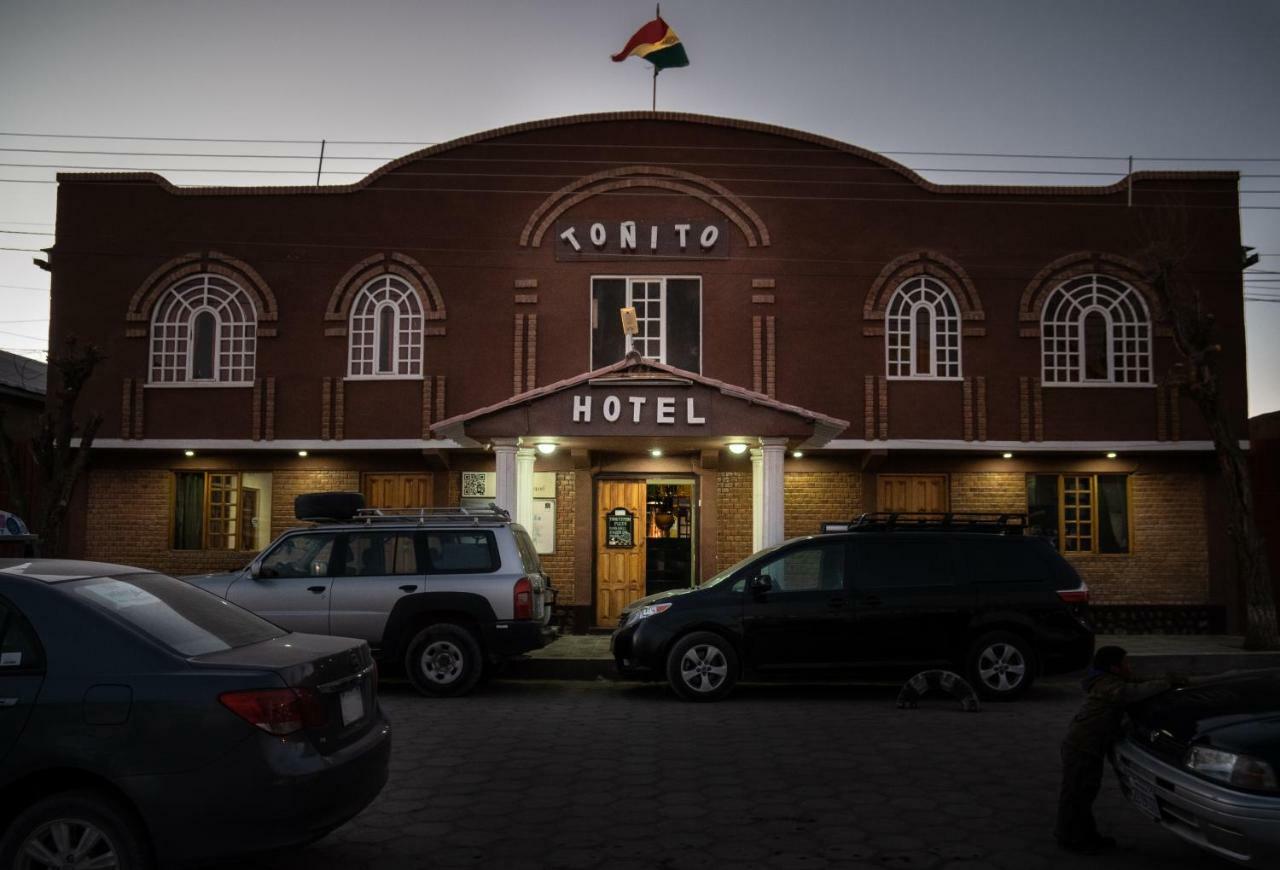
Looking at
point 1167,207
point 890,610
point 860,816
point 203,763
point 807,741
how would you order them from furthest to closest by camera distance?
point 1167,207
point 890,610
point 807,741
point 860,816
point 203,763

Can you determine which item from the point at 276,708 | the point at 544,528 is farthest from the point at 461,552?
the point at 276,708

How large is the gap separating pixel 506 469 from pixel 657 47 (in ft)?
29.0


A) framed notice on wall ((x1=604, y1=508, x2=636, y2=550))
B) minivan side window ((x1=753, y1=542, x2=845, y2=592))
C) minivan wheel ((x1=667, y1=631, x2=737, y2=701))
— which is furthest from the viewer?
framed notice on wall ((x1=604, y1=508, x2=636, y2=550))

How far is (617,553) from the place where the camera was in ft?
58.9

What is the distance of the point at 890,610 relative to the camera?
11719mm

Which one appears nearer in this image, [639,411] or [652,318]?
[639,411]

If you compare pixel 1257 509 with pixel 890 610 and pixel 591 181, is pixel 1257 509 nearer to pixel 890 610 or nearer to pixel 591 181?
pixel 890 610

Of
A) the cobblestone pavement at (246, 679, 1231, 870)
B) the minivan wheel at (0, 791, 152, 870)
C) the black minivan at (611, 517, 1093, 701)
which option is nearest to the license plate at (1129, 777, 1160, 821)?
the cobblestone pavement at (246, 679, 1231, 870)

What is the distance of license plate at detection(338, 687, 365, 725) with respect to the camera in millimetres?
5527

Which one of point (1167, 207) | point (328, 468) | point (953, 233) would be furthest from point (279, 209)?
point (1167, 207)

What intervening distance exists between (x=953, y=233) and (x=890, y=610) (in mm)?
9347

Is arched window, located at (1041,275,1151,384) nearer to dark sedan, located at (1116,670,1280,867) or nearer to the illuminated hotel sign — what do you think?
the illuminated hotel sign

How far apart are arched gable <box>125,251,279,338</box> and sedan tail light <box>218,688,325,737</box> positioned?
584 inches

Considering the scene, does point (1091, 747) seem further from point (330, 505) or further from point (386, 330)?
point (386, 330)
